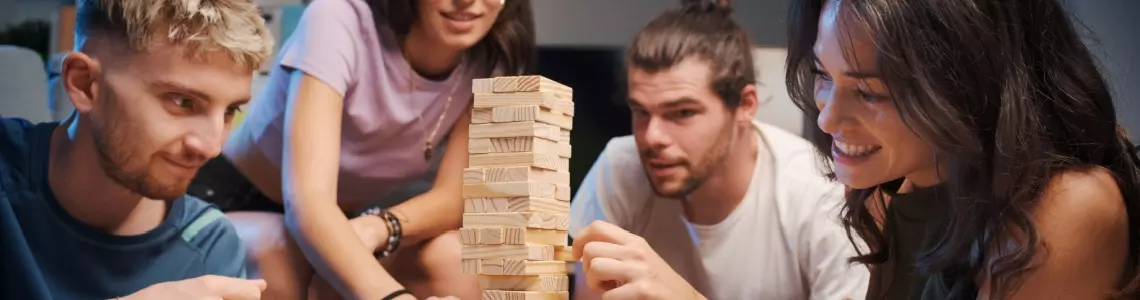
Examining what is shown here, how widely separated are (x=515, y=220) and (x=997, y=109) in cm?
89

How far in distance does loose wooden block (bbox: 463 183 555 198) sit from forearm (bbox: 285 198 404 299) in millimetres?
432

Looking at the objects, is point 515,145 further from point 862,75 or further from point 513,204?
point 862,75

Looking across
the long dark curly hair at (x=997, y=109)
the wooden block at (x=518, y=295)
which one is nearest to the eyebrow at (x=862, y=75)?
the long dark curly hair at (x=997, y=109)

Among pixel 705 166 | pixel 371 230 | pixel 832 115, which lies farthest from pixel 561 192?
pixel 705 166

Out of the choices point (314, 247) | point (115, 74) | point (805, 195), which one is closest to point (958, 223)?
point (805, 195)

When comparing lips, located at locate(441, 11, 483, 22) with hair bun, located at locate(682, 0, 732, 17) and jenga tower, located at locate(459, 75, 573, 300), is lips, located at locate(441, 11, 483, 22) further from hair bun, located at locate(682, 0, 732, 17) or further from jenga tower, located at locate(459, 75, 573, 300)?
hair bun, located at locate(682, 0, 732, 17)

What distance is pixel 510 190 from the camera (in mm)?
2027

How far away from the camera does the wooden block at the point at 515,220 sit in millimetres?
2016

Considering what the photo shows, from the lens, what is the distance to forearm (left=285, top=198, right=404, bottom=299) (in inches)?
94.4

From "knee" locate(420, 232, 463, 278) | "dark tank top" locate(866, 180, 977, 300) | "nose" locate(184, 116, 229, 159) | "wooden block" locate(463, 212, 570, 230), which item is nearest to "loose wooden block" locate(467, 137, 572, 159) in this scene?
"wooden block" locate(463, 212, 570, 230)

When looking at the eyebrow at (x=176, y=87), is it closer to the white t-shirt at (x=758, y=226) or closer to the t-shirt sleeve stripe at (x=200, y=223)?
the t-shirt sleeve stripe at (x=200, y=223)

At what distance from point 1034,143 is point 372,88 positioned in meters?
1.53

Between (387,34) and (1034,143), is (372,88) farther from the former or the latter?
(1034,143)

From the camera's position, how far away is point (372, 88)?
269cm
